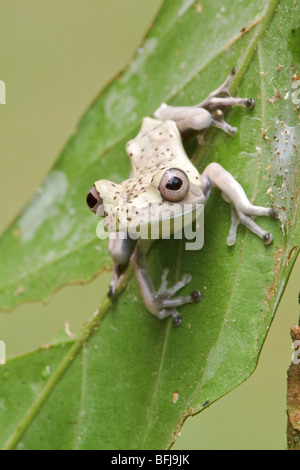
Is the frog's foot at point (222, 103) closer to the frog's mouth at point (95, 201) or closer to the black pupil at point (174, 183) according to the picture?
the black pupil at point (174, 183)

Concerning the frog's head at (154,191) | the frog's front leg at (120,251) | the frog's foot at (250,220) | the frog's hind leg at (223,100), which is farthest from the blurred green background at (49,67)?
the frog's foot at (250,220)

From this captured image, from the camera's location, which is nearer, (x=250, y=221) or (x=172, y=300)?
(x=250, y=221)

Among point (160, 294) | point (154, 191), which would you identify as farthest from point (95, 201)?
point (160, 294)

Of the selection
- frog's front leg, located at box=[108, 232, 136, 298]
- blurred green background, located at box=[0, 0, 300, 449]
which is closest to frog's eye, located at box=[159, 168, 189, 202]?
frog's front leg, located at box=[108, 232, 136, 298]

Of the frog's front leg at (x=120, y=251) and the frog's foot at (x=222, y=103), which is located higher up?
the frog's foot at (x=222, y=103)

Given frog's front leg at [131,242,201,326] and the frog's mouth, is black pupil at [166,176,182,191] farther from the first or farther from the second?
frog's front leg at [131,242,201,326]

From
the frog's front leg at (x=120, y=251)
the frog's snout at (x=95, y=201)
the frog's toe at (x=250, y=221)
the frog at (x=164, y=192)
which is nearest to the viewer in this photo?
the frog's toe at (x=250, y=221)

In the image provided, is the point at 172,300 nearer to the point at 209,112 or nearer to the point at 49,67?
the point at 209,112
